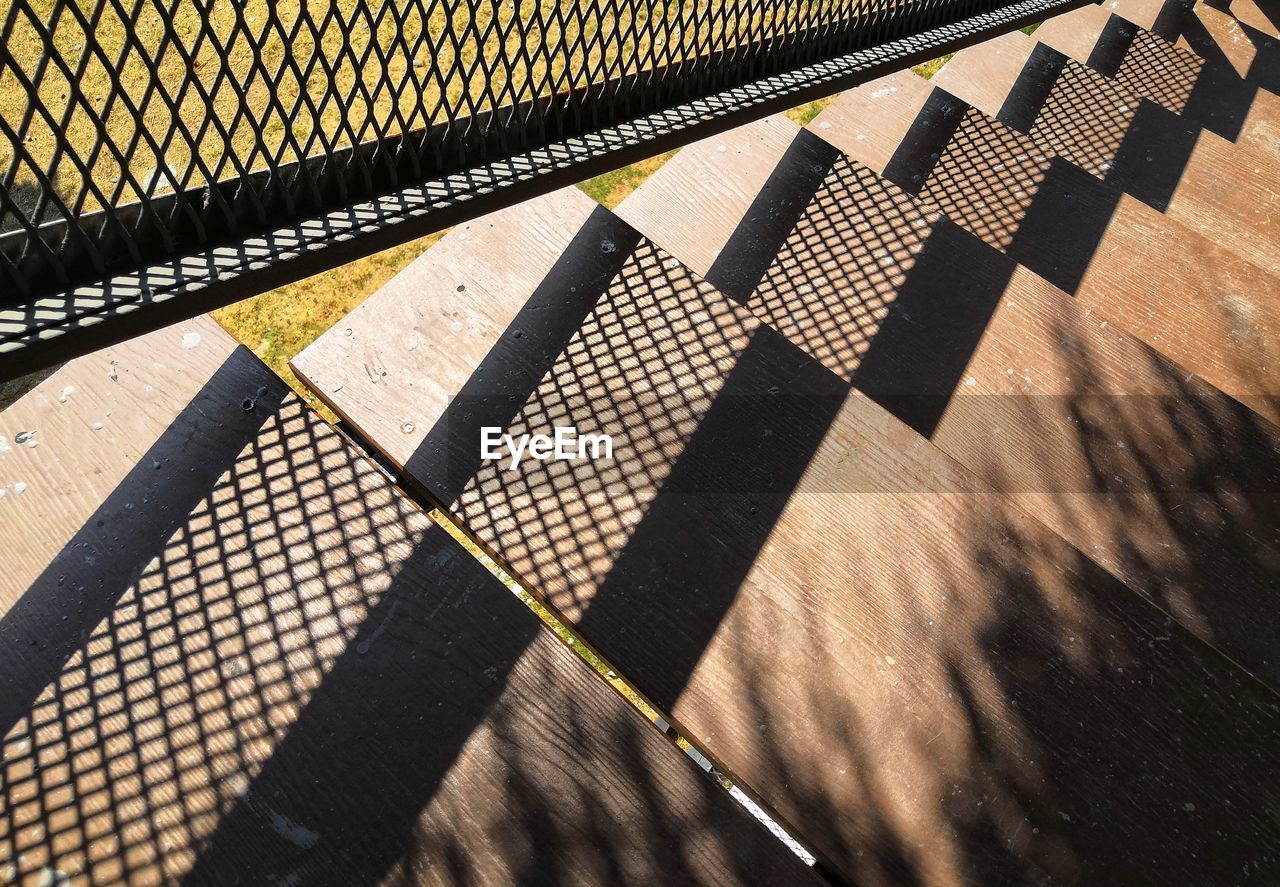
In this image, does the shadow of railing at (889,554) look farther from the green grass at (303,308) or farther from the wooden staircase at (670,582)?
the green grass at (303,308)

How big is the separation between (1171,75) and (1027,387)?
2.51 metres

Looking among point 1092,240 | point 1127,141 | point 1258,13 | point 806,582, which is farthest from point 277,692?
point 1258,13

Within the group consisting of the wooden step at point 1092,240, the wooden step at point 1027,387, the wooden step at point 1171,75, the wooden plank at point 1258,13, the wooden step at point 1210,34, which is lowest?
the wooden step at point 1027,387

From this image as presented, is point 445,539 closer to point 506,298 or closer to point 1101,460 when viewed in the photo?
point 506,298

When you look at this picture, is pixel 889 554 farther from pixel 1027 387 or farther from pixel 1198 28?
pixel 1198 28

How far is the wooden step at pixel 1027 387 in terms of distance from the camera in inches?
86.0

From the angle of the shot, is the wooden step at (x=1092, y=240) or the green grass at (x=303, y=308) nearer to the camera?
the wooden step at (x=1092, y=240)

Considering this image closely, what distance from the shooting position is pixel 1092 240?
9.75 ft

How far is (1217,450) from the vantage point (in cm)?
238

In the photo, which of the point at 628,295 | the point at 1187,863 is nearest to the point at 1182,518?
the point at 1187,863

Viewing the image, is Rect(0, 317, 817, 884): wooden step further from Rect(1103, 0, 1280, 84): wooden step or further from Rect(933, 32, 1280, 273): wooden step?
Rect(1103, 0, 1280, 84): wooden step

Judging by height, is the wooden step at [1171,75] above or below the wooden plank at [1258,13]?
below

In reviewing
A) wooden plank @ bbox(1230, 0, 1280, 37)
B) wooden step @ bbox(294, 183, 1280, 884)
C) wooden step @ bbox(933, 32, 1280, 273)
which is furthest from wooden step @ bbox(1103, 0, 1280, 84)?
wooden step @ bbox(294, 183, 1280, 884)

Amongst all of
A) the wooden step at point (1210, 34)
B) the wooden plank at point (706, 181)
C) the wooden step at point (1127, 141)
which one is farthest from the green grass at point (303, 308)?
Result: the wooden step at point (1210, 34)
